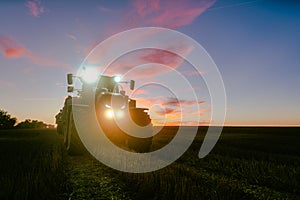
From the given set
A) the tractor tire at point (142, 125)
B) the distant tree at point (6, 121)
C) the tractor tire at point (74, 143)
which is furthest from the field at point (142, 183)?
the distant tree at point (6, 121)

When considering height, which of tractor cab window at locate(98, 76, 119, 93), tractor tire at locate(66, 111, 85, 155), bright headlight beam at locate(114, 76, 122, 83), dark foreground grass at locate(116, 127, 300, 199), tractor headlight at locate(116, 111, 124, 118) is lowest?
dark foreground grass at locate(116, 127, 300, 199)

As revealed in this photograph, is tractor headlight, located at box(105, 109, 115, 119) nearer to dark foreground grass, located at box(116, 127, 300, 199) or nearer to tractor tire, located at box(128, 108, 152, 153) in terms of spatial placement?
tractor tire, located at box(128, 108, 152, 153)

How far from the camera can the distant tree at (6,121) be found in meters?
85.1

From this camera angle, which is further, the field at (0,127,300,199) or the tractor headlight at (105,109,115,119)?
the tractor headlight at (105,109,115,119)

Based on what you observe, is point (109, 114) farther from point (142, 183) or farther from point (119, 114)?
point (142, 183)

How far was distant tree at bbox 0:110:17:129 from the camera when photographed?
85.1 metres

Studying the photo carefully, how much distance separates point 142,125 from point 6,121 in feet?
299

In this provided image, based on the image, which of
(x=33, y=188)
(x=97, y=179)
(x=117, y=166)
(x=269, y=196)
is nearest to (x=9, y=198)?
(x=33, y=188)

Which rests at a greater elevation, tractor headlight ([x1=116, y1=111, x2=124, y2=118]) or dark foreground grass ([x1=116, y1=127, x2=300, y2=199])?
tractor headlight ([x1=116, y1=111, x2=124, y2=118])

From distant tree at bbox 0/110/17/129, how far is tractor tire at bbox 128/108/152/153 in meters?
86.8

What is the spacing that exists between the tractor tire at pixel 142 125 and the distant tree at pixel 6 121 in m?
86.8

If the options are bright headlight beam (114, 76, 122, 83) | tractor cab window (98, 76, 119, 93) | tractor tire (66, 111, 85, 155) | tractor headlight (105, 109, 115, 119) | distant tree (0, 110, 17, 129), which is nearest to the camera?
tractor tire (66, 111, 85, 155)

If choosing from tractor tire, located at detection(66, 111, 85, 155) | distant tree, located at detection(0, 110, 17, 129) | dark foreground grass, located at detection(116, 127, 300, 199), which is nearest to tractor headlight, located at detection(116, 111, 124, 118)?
tractor tire, located at detection(66, 111, 85, 155)

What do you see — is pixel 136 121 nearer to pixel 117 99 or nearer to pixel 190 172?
pixel 117 99
